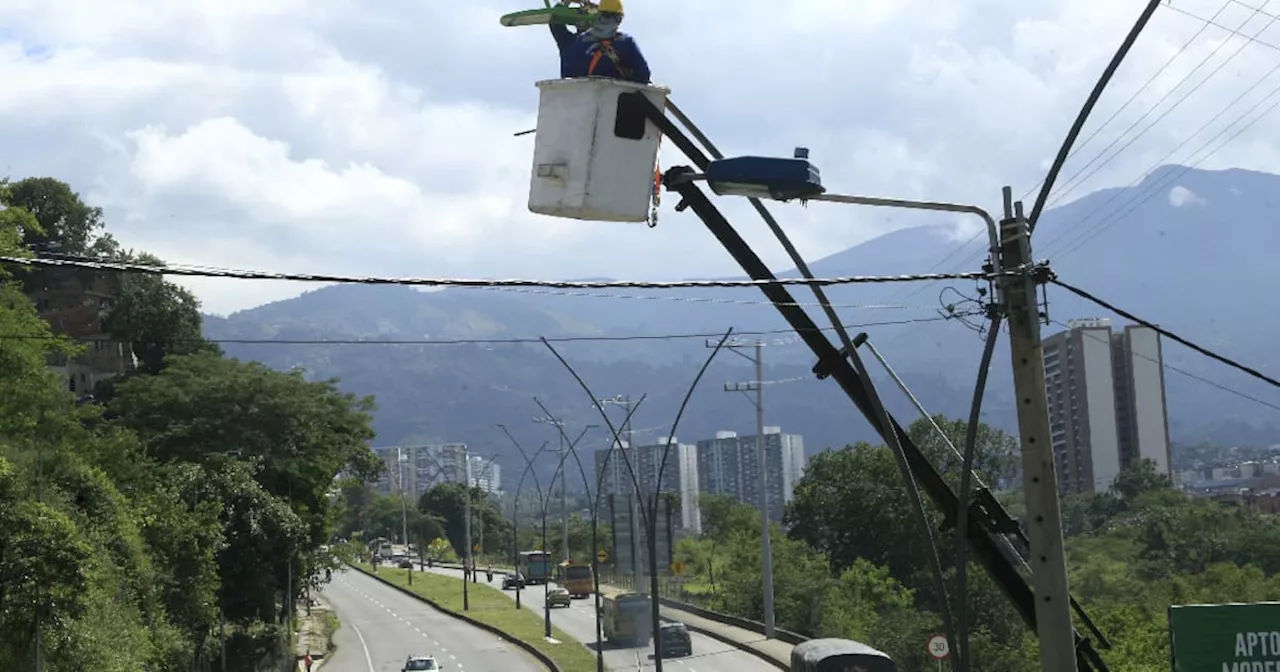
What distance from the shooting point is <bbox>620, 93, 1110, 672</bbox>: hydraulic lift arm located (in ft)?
42.7

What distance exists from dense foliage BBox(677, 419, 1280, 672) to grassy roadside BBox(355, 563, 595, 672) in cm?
1080

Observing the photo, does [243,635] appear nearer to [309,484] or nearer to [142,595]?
[309,484]

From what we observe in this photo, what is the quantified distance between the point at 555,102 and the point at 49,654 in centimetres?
1876

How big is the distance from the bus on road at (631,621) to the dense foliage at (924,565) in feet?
27.1

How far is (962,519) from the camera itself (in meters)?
13.4

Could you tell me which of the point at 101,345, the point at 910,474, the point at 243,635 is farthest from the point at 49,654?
the point at 101,345

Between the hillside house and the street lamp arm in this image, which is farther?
the hillside house

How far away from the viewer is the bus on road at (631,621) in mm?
63625

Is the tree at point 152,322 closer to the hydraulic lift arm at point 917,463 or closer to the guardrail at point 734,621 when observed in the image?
the guardrail at point 734,621

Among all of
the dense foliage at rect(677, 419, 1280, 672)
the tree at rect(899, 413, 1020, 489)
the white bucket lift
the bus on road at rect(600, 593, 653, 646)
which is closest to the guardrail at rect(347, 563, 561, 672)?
the bus on road at rect(600, 593, 653, 646)

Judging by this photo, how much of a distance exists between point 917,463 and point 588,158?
183 inches

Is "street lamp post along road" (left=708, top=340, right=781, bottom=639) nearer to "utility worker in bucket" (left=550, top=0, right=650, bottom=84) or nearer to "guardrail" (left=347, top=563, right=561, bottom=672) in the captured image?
"guardrail" (left=347, top=563, right=561, bottom=672)

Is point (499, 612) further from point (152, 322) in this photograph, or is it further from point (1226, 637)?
point (1226, 637)

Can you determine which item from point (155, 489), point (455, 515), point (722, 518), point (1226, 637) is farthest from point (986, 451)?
point (455, 515)
